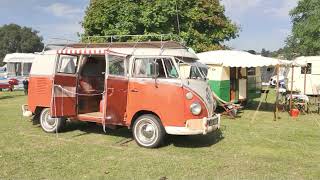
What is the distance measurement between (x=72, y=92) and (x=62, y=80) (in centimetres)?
44

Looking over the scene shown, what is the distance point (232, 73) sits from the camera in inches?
736

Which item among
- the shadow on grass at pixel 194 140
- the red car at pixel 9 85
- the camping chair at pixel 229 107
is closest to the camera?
the shadow on grass at pixel 194 140

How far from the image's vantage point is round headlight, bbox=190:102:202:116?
33.0 ft

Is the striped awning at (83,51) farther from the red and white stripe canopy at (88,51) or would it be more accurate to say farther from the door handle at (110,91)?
the door handle at (110,91)

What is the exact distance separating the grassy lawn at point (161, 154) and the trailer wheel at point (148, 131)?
217mm

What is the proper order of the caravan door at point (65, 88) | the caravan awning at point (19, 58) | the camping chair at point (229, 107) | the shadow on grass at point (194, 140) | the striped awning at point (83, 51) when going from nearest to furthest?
the shadow on grass at point (194, 140) < the striped awning at point (83, 51) < the caravan door at point (65, 88) < the camping chair at point (229, 107) < the caravan awning at point (19, 58)

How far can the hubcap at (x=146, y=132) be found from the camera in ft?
34.3

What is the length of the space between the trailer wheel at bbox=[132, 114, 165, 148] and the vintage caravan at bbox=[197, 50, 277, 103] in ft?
22.7

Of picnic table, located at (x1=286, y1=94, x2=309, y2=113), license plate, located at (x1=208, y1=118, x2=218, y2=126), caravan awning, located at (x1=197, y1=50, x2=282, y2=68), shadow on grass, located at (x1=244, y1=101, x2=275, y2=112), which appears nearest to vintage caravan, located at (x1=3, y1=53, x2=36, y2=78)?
shadow on grass, located at (x1=244, y1=101, x2=275, y2=112)

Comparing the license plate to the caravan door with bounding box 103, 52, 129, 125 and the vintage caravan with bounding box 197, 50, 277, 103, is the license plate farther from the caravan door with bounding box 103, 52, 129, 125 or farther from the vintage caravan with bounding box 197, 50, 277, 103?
the vintage caravan with bounding box 197, 50, 277, 103

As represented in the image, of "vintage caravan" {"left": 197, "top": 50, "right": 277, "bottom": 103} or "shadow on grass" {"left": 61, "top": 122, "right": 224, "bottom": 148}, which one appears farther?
"vintage caravan" {"left": 197, "top": 50, "right": 277, "bottom": 103}

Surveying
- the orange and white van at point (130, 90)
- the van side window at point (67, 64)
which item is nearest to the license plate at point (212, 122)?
the orange and white van at point (130, 90)

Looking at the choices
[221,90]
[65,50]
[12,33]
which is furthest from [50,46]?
[12,33]

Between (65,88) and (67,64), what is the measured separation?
705 mm
